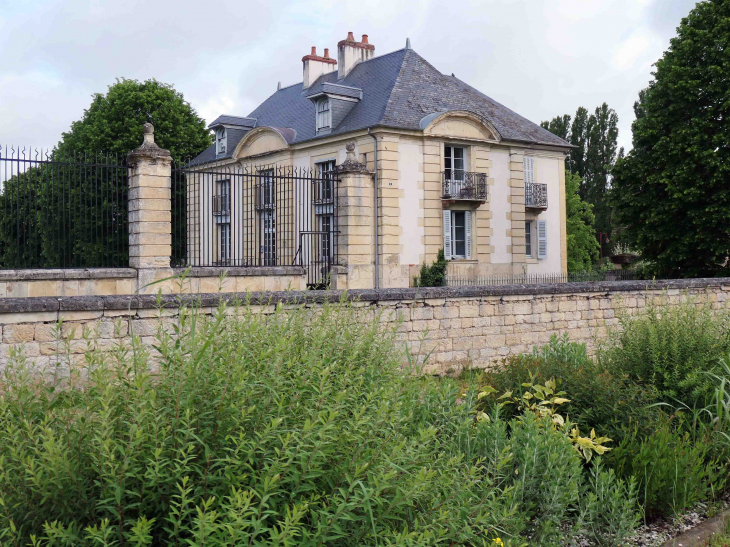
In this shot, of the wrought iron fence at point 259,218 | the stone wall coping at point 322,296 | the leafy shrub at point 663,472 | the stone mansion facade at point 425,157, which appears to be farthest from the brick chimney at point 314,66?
the leafy shrub at point 663,472

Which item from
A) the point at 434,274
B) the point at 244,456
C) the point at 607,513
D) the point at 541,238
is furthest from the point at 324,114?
the point at 244,456

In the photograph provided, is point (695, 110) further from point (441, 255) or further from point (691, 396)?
point (691, 396)

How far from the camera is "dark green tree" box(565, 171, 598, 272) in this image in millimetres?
41156

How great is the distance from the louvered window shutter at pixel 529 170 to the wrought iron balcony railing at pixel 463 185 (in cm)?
Result: 336

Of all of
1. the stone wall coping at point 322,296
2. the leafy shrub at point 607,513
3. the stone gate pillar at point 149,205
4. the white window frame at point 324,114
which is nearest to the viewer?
the leafy shrub at point 607,513

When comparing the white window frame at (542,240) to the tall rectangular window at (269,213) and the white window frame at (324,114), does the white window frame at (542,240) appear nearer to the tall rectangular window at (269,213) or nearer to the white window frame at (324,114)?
the white window frame at (324,114)

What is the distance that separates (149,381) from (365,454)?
828mm

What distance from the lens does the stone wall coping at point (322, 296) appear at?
19.4ft

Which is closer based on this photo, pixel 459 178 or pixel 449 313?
pixel 449 313

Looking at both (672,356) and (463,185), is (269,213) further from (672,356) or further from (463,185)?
(463,185)

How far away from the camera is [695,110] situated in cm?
2333

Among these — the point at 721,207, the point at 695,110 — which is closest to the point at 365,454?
the point at 721,207

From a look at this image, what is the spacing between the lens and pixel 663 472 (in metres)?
4.39

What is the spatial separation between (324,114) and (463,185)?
610cm
